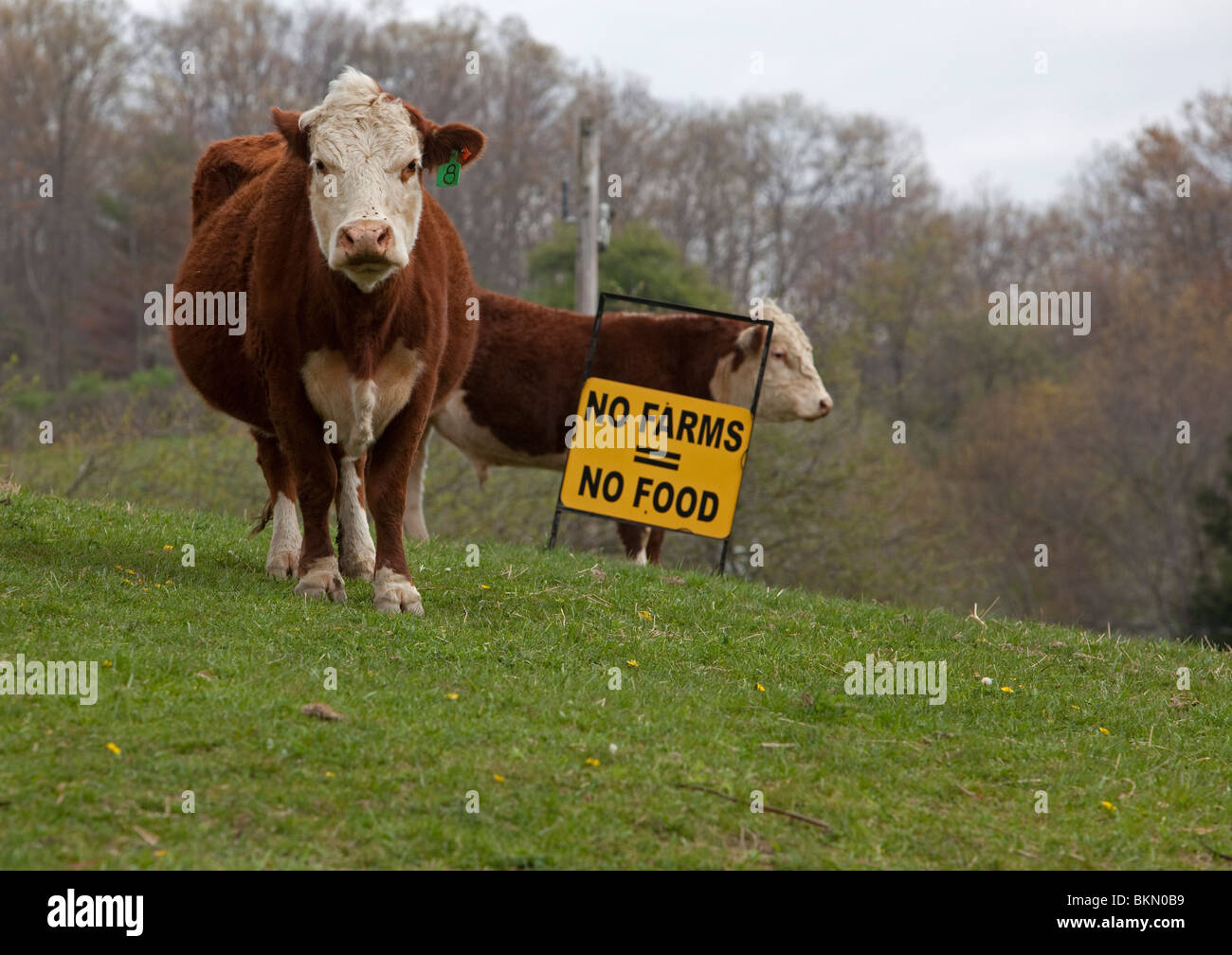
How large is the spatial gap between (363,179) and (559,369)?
6263mm

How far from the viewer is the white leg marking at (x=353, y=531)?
7.78m

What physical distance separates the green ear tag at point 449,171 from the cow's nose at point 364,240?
109 cm

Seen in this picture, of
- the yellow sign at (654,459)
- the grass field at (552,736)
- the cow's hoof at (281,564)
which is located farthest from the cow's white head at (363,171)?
the yellow sign at (654,459)

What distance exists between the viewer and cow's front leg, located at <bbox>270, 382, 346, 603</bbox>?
22.9ft

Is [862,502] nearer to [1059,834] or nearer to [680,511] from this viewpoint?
[680,511]

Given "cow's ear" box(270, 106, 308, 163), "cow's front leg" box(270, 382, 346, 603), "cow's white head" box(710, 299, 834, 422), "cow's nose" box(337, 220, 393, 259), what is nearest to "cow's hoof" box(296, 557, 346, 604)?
"cow's front leg" box(270, 382, 346, 603)

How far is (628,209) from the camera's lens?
41.7 metres

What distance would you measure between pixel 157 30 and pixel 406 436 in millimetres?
37211

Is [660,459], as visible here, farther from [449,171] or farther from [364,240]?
[364,240]

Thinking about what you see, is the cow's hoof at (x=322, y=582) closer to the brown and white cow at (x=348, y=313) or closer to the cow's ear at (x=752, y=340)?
the brown and white cow at (x=348, y=313)

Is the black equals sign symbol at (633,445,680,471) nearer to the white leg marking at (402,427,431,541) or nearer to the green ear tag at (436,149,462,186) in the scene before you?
the white leg marking at (402,427,431,541)

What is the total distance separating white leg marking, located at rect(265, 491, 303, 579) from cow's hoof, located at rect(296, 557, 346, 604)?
63 centimetres

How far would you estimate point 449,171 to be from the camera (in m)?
7.18

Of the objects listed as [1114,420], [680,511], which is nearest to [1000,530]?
[1114,420]
